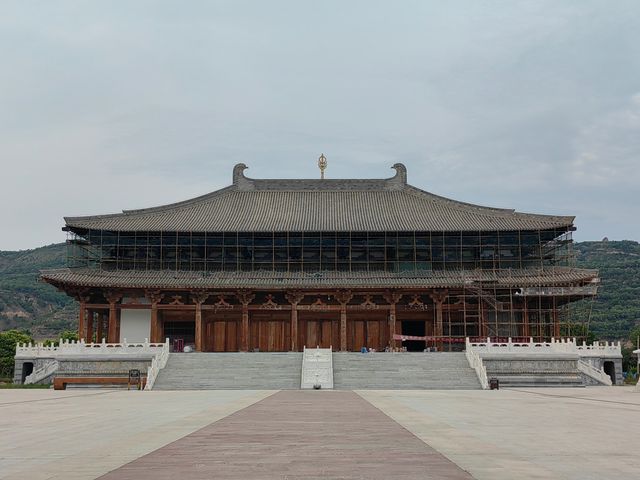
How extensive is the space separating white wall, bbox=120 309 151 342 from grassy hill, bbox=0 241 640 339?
172 feet

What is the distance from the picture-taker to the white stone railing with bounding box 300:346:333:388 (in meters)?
37.2

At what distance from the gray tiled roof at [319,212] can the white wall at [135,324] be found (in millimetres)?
6656

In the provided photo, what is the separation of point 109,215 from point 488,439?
1803 inches

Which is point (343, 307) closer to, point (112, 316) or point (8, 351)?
point (112, 316)

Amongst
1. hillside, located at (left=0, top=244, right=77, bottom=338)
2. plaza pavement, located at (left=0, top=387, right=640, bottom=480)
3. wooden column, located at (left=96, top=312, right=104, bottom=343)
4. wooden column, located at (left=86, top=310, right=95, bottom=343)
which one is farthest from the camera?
hillside, located at (left=0, top=244, right=77, bottom=338)

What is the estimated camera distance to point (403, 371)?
129ft

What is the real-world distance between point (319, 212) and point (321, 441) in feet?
145

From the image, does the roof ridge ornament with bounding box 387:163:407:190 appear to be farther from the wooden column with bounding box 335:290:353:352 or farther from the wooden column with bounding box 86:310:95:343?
the wooden column with bounding box 86:310:95:343

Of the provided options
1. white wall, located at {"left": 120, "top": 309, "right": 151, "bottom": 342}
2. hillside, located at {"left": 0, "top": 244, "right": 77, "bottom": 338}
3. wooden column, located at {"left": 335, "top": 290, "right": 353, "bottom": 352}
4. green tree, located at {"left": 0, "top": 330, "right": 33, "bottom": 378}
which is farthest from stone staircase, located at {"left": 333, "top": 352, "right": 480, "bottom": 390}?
hillside, located at {"left": 0, "top": 244, "right": 77, "bottom": 338}

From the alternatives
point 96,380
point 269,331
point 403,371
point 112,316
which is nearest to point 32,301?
point 112,316

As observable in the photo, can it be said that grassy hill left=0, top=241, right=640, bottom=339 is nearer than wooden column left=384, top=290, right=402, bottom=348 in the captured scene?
No

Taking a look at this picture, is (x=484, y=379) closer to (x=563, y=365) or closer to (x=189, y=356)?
(x=563, y=365)

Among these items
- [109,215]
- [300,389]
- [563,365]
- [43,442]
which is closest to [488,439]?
[43,442]

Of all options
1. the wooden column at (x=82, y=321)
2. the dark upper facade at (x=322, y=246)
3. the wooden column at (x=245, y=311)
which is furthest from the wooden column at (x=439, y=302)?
the wooden column at (x=82, y=321)
